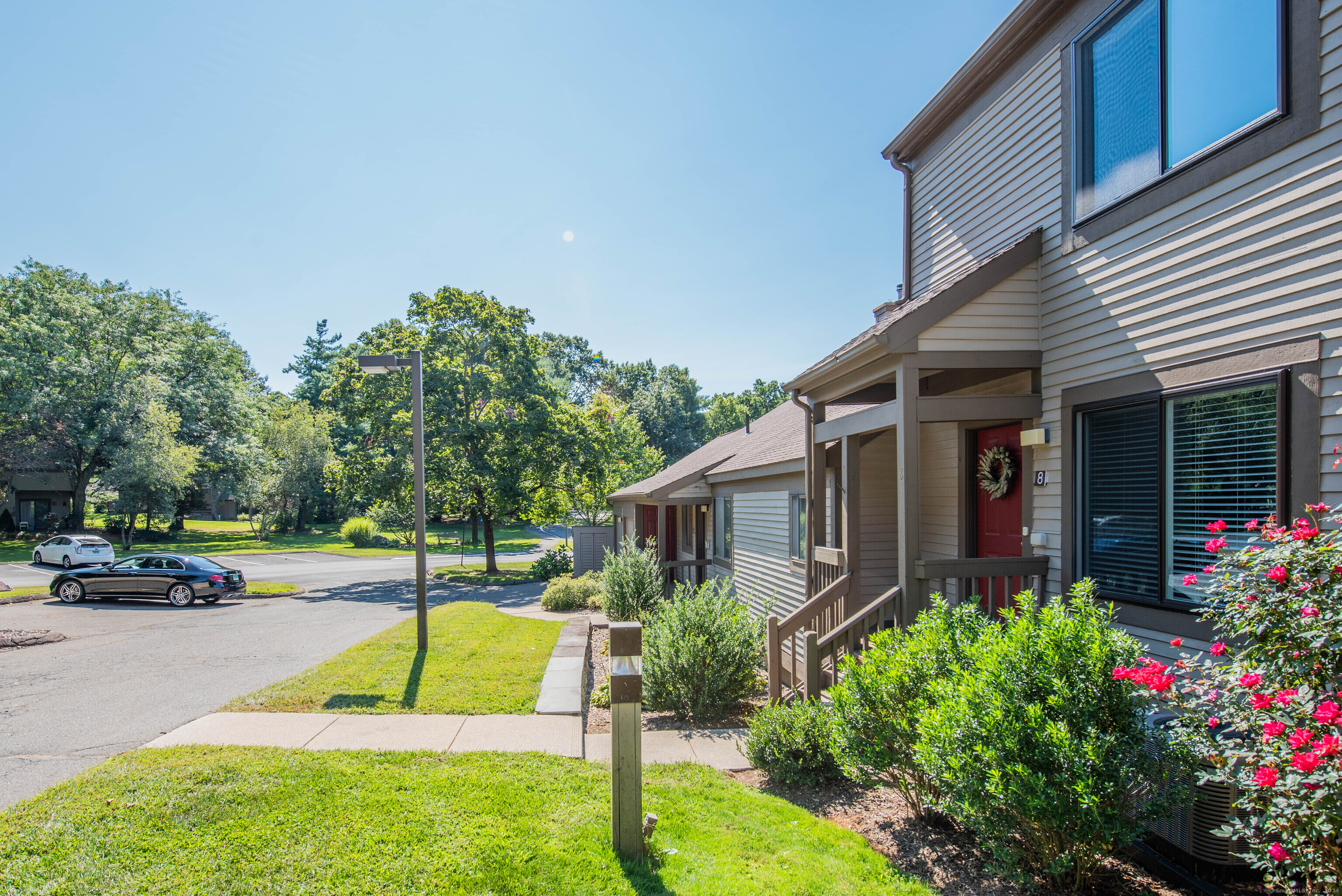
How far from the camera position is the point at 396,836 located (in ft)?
12.6

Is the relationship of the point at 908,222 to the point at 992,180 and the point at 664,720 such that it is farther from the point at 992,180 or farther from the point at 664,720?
the point at 664,720

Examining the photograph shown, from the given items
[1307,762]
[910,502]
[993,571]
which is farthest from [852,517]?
[1307,762]

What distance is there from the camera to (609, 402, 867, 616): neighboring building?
32.1ft

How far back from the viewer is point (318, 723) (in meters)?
6.34

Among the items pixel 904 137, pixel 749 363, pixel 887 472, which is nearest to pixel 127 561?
pixel 887 472

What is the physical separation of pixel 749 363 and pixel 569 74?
40.5m

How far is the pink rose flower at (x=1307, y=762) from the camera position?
7.25 ft

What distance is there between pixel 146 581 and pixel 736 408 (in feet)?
144

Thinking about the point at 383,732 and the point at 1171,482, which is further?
the point at 383,732

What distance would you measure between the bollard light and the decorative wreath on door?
4571 mm

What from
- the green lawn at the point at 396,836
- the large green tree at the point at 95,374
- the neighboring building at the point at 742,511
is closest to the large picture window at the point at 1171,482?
the green lawn at the point at 396,836

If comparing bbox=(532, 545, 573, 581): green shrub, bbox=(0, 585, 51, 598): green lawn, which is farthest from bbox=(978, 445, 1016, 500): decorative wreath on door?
bbox=(0, 585, 51, 598): green lawn

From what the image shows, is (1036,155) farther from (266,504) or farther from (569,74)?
(266,504)

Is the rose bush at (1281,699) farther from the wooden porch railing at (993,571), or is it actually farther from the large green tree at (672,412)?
the large green tree at (672,412)
